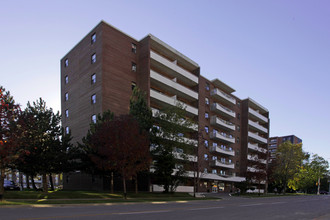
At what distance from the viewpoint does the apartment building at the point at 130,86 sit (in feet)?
113

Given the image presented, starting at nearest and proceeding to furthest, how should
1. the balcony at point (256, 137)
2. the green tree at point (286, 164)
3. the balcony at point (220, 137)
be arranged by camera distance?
the balcony at point (220, 137)
the green tree at point (286, 164)
the balcony at point (256, 137)

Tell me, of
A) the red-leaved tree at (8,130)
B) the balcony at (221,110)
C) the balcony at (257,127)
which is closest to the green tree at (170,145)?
the red-leaved tree at (8,130)

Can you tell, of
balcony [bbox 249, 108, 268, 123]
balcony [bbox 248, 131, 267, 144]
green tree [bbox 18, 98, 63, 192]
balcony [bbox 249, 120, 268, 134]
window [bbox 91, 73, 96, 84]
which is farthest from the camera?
balcony [bbox 249, 108, 268, 123]

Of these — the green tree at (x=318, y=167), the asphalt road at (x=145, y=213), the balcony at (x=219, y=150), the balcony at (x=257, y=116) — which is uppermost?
the balcony at (x=257, y=116)

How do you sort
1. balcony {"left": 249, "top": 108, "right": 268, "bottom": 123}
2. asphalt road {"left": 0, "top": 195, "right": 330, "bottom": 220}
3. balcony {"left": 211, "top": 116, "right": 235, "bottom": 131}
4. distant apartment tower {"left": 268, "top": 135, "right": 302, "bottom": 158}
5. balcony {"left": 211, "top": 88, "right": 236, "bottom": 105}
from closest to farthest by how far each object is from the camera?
1. asphalt road {"left": 0, "top": 195, "right": 330, "bottom": 220}
2. balcony {"left": 211, "top": 116, "right": 235, "bottom": 131}
3. balcony {"left": 211, "top": 88, "right": 236, "bottom": 105}
4. balcony {"left": 249, "top": 108, "right": 268, "bottom": 123}
5. distant apartment tower {"left": 268, "top": 135, "right": 302, "bottom": 158}

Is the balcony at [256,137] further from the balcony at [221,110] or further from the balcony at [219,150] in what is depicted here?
the balcony at [219,150]

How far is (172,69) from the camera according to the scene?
40875 millimetres

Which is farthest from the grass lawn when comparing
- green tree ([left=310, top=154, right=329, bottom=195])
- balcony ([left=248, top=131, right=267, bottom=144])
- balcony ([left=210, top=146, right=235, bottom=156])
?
green tree ([left=310, top=154, right=329, bottom=195])

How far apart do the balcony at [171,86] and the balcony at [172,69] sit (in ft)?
6.65

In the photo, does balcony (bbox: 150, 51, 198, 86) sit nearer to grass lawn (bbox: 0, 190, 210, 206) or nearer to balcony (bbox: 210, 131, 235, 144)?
balcony (bbox: 210, 131, 235, 144)

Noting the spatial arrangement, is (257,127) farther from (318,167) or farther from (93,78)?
(93,78)

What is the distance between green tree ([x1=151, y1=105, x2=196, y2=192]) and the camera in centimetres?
2944

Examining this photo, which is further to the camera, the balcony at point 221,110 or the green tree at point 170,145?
the balcony at point 221,110

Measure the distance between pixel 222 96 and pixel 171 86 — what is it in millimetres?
18389
